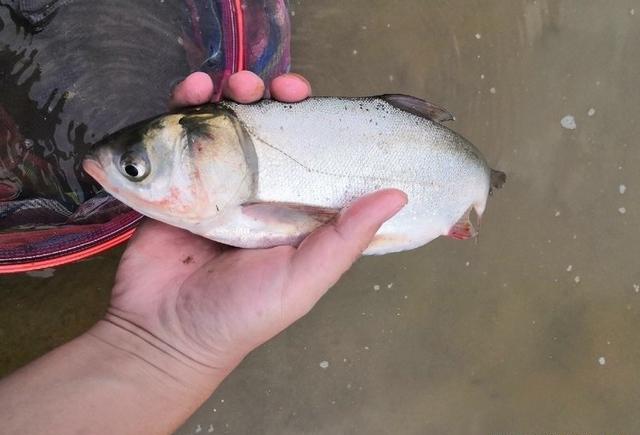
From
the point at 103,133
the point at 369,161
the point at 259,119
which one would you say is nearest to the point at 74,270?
the point at 103,133

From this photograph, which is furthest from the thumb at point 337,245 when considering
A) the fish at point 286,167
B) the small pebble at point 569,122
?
the small pebble at point 569,122

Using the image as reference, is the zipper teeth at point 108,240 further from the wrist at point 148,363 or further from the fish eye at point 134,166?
the fish eye at point 134,166

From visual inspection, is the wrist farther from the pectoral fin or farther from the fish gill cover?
the pectoral fin

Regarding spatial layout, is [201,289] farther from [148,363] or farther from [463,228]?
[463,228]

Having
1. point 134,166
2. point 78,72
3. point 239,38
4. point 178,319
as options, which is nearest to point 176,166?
point 134,166

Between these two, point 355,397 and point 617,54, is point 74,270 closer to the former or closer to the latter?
point 355,397

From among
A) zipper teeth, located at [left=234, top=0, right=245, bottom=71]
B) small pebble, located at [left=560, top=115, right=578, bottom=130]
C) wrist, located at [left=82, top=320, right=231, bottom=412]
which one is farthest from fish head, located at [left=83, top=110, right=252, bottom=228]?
small pebble, located at [left=560, top=115, right=578, bottom=130]
